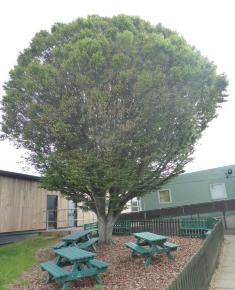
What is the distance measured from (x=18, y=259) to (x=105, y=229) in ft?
12.7

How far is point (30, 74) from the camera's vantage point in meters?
11.6

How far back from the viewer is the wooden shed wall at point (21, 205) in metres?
14.9

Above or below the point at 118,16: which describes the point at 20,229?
below

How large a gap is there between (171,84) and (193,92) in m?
1.08

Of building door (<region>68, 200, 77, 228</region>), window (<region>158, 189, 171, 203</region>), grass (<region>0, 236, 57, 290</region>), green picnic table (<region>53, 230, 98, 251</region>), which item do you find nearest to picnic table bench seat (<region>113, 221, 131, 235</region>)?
grass (<region>0, 236, 57, 290</region>)

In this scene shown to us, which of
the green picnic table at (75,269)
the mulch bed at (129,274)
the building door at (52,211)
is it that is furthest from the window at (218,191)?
the green picnic table at (75,269)

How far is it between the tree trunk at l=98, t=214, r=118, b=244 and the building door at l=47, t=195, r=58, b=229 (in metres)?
6.80

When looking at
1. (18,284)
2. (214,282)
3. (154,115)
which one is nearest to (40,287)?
(18,284)

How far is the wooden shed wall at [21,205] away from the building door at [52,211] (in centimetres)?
59

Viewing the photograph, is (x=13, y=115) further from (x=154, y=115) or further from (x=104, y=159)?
(x=154, y=115)

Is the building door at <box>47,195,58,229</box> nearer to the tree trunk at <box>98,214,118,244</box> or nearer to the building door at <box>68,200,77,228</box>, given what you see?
the building door at <box>68,200,77,228</box>

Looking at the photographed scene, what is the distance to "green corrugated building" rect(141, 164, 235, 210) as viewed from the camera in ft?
71.9

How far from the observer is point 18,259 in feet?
34.9

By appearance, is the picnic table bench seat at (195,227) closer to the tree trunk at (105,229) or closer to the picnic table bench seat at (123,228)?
the picnic table bench seat at (123,228)
